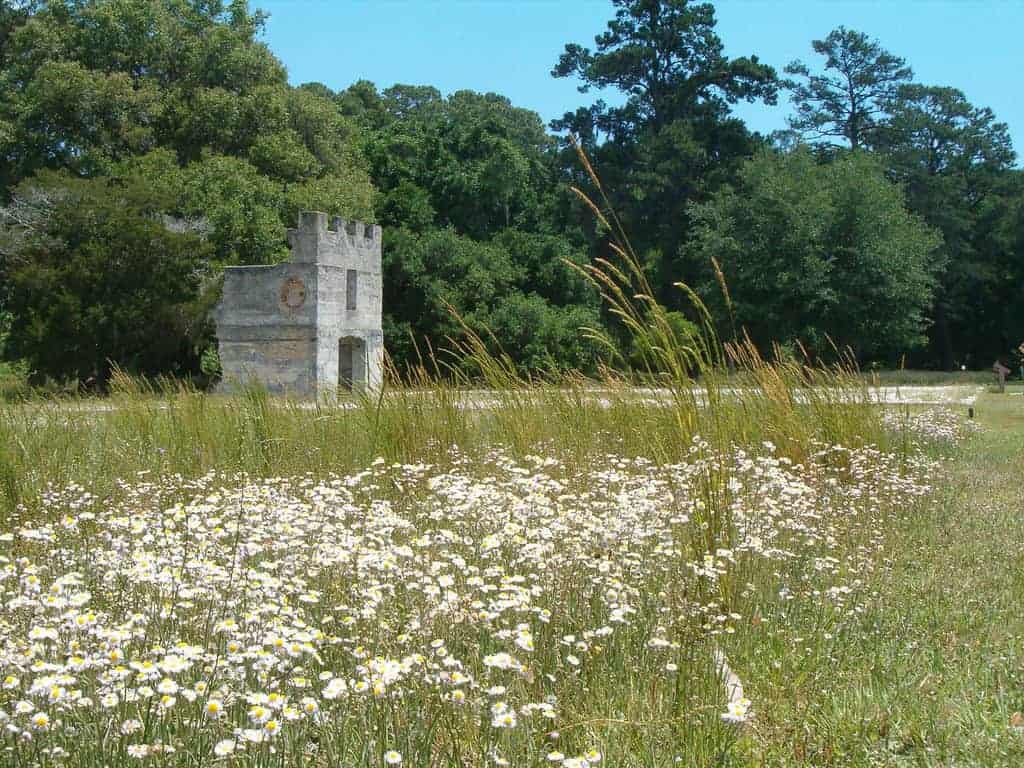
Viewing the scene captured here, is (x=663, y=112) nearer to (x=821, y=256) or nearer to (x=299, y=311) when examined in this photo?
(x=821, y=256)

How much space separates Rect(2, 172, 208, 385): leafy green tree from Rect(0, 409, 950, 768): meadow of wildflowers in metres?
17.4

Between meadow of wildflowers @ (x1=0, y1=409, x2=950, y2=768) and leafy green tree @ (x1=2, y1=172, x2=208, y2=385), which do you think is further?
leafy green tree @ (x1=2, y1=172, x2=208, y2=385)

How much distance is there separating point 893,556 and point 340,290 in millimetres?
16144

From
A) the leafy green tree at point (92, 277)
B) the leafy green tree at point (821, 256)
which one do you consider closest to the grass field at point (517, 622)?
→ the leafy green tree at point (92, 277)

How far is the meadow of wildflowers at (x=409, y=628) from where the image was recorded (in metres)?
2.55

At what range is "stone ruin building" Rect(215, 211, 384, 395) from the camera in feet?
63.8

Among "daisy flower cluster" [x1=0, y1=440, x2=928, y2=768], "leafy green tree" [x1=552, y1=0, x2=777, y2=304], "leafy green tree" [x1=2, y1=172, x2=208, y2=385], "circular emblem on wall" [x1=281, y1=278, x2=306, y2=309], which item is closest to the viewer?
"daisy flower cluster" [x1=0, y1=440, x2=928, y2=768]

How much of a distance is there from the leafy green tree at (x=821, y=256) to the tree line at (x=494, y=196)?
8cm

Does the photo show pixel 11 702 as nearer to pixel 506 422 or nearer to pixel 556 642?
pixel 556 642

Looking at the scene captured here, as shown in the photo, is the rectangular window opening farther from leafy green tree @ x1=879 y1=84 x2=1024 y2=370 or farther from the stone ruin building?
leafy green tree @ x1=879 y1=84 x2=1024 y2=370

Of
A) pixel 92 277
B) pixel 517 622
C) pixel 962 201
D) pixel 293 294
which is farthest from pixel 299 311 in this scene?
pixel 962 201

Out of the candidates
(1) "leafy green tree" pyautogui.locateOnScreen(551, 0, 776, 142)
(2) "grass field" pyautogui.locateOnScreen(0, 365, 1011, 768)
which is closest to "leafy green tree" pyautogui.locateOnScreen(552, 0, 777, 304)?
(1) "leafy green tree" pyautogui.locateOnScreen(551, 0, 776, 142)

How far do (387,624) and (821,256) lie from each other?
28.9 metres

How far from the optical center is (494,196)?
3161 cm
